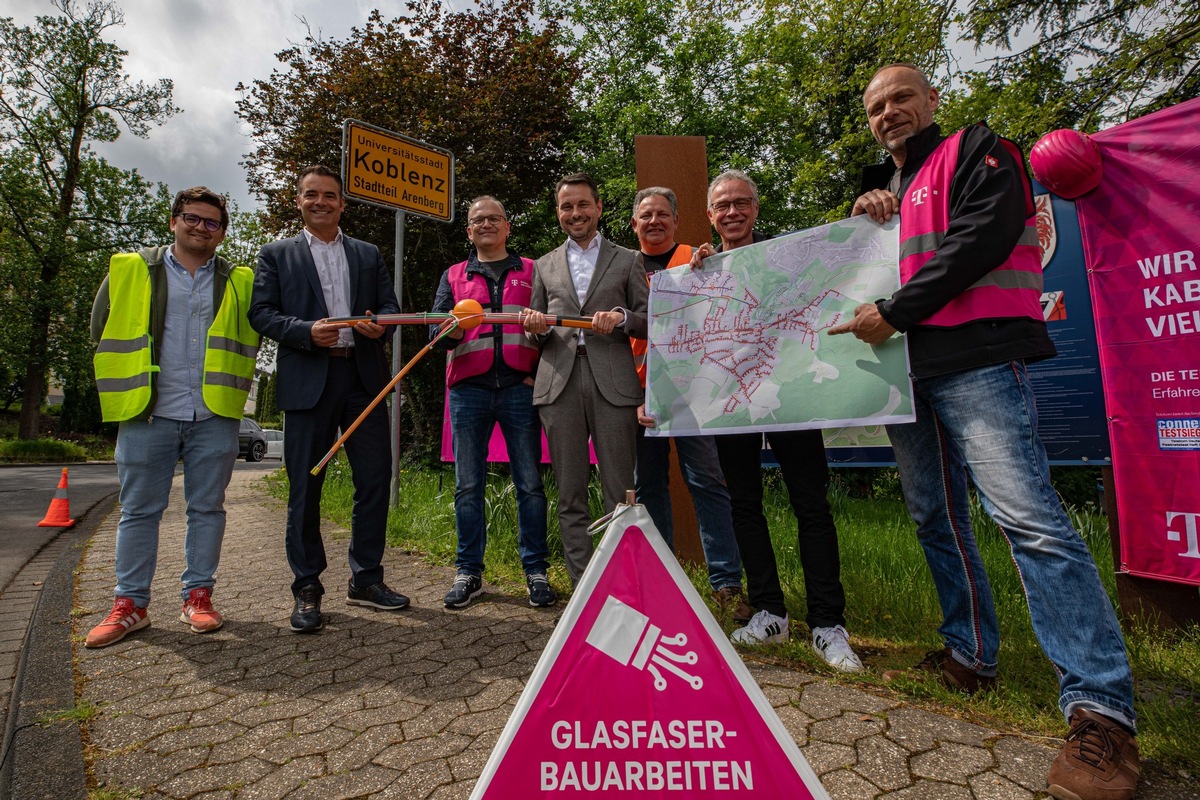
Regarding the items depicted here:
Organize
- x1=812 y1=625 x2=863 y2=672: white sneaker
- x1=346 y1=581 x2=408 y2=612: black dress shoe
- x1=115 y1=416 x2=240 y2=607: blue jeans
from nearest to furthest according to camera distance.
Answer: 1. x1=812 y1=625 x2=863 y2=672: white sneaker
2. x1=115 y1=416 x2=240 y2=607: blue jeans
3. x1=346 y1=581 x2=408 y2=612: black dress shoe

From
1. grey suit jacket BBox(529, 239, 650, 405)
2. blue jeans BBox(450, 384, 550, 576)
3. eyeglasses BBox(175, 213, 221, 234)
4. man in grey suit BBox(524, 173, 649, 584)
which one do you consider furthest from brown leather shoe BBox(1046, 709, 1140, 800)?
eyeglasses BBox(175, 213, 221, 234)

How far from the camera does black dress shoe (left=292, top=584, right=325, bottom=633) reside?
347 centimetres

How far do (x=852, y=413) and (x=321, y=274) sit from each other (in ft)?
9.59

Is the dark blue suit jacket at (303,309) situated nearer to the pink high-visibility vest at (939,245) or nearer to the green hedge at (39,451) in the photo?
the pink high-visibility vest at (939,245)

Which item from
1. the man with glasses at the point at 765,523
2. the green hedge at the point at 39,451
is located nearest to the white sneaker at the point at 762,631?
the man with glasses at the point at 765,523

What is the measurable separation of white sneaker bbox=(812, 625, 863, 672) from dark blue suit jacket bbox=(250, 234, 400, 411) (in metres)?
2.64

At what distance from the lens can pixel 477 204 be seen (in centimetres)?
411

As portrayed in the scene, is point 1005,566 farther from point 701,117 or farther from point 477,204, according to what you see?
point 701,117

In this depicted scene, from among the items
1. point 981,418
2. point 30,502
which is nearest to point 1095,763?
point 981,418

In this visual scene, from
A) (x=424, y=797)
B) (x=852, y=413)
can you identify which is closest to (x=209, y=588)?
(x=424, y=797)

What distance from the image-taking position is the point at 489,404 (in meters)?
3.94

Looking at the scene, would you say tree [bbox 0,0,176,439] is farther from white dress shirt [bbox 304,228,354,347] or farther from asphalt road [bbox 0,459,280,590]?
white dress shirt [bbox 304,228,354,347]

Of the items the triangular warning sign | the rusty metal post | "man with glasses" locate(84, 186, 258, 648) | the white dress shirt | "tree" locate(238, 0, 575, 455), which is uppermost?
"tree" locate(238, 0, 575, 455)

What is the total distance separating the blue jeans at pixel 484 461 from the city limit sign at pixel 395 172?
2074 mm
